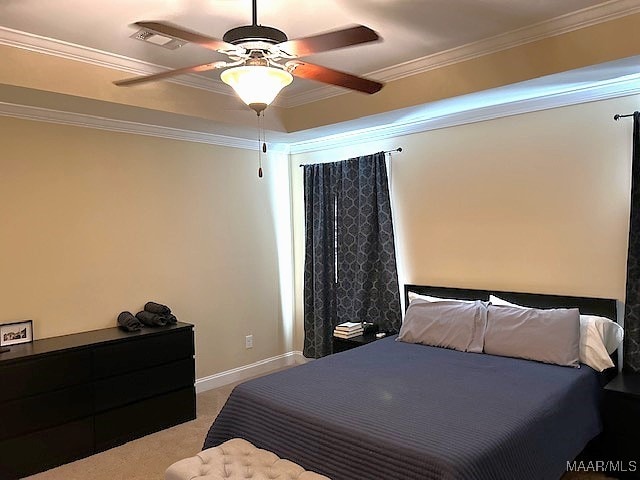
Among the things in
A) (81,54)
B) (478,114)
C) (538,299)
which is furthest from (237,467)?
(478,114)

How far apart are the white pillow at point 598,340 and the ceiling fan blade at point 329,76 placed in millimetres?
2098

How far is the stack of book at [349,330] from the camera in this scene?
14.1 feet

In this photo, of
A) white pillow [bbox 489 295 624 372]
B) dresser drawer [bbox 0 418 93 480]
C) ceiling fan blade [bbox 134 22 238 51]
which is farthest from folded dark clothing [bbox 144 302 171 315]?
white pillow [bbox 489 295 624 372]

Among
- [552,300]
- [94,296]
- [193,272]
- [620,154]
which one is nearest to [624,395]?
[552,300]

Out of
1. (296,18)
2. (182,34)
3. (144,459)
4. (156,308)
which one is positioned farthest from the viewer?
(156,308)

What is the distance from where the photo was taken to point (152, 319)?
3.83 m

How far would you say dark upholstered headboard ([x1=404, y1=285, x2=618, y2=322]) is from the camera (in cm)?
329

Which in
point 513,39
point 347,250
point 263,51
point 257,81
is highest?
point 513,39

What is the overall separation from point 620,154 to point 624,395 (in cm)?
154

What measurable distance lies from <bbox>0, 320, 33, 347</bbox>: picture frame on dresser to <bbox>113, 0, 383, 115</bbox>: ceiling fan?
208cm

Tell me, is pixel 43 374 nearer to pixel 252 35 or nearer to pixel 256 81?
pixel 256 81

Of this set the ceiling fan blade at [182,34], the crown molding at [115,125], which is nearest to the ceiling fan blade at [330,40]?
the ceiling fan blade at [182,34]

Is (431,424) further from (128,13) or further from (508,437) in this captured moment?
(128,13)

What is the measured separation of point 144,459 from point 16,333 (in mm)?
1214
